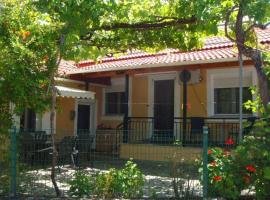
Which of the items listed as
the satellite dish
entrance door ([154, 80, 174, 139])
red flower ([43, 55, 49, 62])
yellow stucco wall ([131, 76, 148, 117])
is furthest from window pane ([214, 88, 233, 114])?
red flower ([43, 55, 49, 62])

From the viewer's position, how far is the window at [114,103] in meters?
19.6

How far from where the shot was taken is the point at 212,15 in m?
8.60

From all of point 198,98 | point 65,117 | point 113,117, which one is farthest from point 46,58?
point 113,117

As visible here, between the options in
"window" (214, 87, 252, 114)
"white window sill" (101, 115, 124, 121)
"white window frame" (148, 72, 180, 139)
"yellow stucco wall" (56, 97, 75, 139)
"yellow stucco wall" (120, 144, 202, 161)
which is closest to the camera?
"yellow stucco wall" (120, 144, 202, 161)

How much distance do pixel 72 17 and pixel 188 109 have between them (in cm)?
920

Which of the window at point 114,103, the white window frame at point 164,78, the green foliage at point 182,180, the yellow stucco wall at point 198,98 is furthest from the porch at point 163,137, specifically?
the green foliage at point 182,180

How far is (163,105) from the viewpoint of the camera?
59.7 ft

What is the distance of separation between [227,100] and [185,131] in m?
2.31

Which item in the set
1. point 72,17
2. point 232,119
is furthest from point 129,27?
point 232,119

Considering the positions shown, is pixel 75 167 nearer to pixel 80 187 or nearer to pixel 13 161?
pixel 80 187

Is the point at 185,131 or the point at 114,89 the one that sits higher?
the point at 114,89

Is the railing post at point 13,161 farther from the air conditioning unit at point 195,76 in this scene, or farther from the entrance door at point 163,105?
the entrance door at point 163,105

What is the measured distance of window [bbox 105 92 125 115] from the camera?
1965cm

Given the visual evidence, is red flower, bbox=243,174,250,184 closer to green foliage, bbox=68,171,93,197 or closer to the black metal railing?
green foliage, bbox=68,171,93,197
